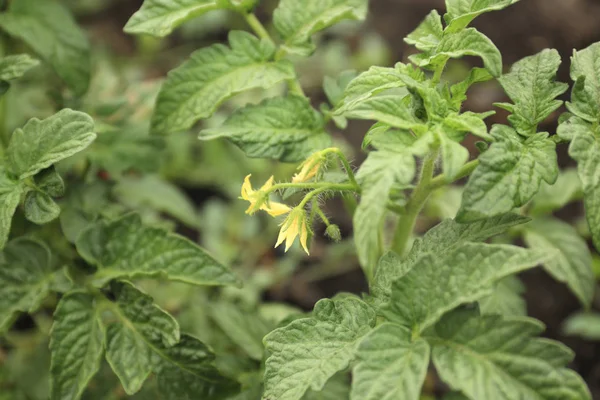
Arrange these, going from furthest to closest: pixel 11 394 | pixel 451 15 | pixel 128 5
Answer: pixel 128 5 → pixel 11 394 → pixel 451 15

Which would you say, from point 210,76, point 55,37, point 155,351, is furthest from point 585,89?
point 55,37

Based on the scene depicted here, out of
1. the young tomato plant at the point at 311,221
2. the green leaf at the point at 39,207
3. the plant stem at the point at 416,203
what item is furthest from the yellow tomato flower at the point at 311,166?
the green leaf at the point at 39,207

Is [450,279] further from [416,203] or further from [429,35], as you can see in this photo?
[429,35]

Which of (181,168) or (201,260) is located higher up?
(201,260)

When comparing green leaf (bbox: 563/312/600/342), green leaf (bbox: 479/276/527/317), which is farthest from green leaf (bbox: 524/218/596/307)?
green leaf (bbox: 563/312/600/342)

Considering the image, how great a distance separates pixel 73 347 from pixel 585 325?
1.69 metres

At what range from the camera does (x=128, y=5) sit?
3768mm

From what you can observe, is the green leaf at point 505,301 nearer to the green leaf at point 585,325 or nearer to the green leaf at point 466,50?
the green leaf at point 585,325

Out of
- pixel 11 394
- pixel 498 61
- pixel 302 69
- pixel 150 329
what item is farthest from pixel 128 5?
pixel 498 61

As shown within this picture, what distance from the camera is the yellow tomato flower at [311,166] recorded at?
4.40 feet

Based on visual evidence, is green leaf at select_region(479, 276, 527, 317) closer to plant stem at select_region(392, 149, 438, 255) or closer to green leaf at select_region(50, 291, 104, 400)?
plant stem at select_region(392, 149, 438, 255)

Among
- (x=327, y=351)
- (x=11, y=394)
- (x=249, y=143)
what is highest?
(x=249, y=143)

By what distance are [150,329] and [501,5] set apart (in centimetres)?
104

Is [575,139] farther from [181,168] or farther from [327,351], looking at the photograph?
[181,168]
